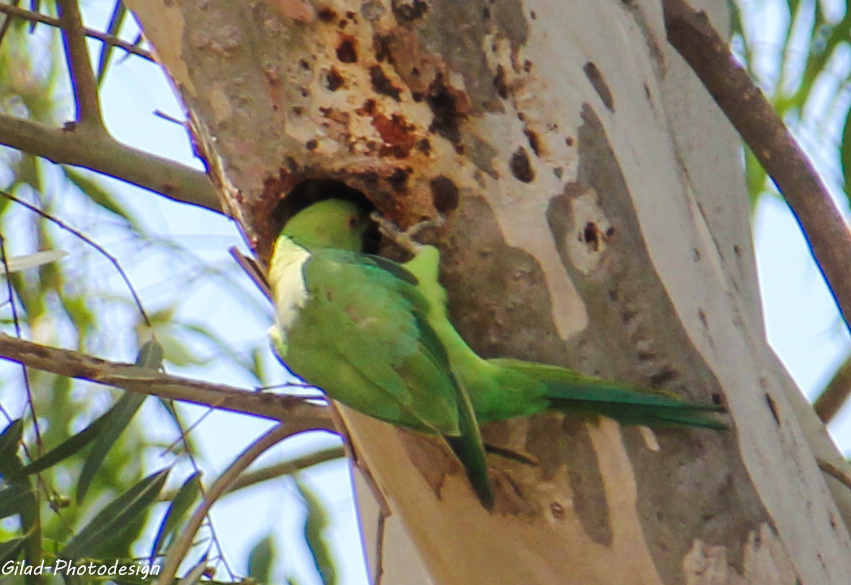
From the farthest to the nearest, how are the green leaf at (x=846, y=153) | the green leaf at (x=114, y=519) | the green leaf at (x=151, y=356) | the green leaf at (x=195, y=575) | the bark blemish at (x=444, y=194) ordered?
the green leaf at (x=846, y=153) < the green leaf at (x=151, y=356) < the green leaf at (x=114, y=519) < the green leaf at (x=195, y=575) < the bark blemish at (x=444, y=194)

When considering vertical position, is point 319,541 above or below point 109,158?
below

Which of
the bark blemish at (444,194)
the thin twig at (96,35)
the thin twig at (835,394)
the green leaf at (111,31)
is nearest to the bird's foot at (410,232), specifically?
the bark blemish at (444,194)

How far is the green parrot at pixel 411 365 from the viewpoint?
118 cm

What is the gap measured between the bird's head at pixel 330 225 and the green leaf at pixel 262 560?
94cm

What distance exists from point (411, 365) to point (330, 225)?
0.38 meters

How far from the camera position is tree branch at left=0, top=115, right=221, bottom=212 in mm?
1796

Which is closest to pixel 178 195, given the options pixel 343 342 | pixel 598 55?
pixel 343 342

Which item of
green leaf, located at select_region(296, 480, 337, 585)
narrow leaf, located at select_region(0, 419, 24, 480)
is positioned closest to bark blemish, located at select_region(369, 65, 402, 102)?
narrow leaf, located at select_region(0, 419, 24, 480)

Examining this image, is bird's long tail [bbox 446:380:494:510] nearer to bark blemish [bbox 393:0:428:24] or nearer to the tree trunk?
the tree trunk

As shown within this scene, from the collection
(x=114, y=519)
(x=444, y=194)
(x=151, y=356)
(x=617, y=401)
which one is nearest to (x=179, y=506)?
(x=114, y=519)

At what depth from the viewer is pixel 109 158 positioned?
182cm

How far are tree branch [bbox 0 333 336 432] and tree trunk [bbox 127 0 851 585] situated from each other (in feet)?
0.65

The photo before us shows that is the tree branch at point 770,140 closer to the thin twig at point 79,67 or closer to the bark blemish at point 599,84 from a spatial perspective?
the bark blemish at point 599,84

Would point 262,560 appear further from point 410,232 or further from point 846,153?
point 846,153
